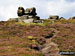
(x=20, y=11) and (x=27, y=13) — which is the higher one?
(x=20, y=11)

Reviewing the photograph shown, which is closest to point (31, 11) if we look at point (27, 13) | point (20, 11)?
point (27, 13)

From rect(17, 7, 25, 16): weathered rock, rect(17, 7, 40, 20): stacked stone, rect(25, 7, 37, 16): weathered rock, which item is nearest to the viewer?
rect(17, 7, 40, 20): stacked stone

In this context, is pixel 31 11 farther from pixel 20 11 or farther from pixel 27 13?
pixel 20 11

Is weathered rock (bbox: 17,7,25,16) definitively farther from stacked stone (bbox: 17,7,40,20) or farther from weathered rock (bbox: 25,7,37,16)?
weathered rock (bbox: 25,7,37,16)

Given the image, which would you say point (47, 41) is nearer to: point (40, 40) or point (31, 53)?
point (40, 40)

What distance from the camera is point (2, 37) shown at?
61.4 meters

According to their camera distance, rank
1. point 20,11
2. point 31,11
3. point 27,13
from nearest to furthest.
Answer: point 31,11 < point 27,13 < point 20,11

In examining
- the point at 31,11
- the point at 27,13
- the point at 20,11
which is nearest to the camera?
the point at 31,11

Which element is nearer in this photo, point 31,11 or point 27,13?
point 31,11

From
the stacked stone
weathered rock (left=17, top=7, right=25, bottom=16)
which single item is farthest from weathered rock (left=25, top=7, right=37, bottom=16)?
weathered rock (left=17, top=7, right=25, bottom=16)

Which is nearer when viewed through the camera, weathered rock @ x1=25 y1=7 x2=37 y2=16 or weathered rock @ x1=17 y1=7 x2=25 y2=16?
weathered rock @ x1=25 y1=7 x2=37 y2=16

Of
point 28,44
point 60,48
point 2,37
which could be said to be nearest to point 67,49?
point 60,48

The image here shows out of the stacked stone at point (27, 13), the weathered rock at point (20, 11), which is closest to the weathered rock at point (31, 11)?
the stacked stone at point (27, 13)

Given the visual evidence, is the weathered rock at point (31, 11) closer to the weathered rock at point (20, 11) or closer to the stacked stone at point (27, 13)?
the stacked stone at point (27, 13)
